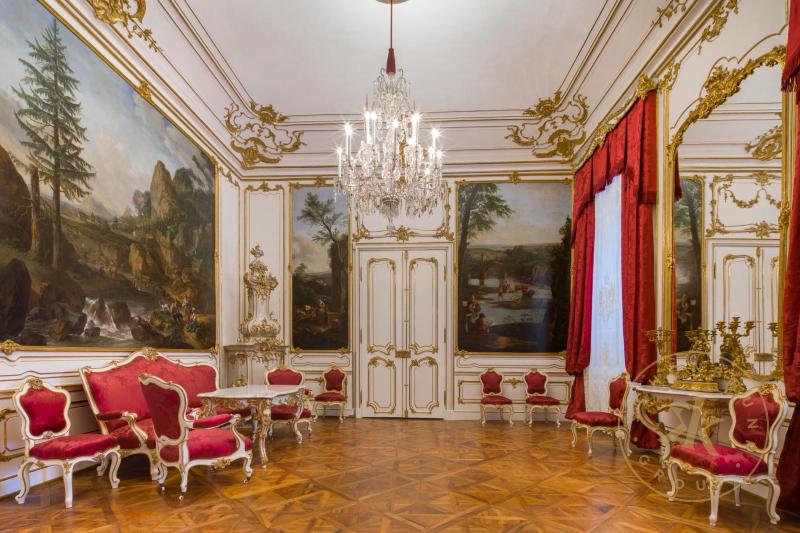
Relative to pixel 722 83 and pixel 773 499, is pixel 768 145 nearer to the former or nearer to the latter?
pixel 722 83

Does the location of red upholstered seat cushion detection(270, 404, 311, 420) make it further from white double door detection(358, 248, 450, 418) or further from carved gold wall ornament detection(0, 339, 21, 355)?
carved gold wall ornament detection(0, 339, 21, 355)

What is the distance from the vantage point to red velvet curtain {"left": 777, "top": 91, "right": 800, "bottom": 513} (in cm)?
342

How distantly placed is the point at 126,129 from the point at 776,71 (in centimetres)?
624

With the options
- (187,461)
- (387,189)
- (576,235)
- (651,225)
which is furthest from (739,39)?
(187,461)

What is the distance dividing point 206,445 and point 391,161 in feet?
10.8

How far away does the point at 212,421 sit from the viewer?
5305mm

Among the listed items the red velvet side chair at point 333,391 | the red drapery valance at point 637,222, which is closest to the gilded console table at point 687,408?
the red drapery valance at point 637,222

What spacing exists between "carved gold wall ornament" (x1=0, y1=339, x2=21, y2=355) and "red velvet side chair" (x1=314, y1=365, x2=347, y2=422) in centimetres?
487

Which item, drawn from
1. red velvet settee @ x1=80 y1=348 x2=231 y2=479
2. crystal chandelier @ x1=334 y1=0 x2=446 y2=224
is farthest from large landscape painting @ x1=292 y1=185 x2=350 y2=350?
crystal chandelier @ x1=334 y1=0 x2=446 y2=224

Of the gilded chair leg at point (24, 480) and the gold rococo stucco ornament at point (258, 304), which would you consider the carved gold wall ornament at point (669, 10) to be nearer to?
the gold rococo stucco ornament at point (258, 304)

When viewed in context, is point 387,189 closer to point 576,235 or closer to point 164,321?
point 164,321

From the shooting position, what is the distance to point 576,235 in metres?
8.56

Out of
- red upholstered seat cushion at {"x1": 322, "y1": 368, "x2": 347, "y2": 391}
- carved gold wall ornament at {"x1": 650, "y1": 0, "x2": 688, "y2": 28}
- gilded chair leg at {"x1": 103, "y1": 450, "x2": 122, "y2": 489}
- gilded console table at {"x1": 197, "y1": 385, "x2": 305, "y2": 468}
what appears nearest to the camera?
gilded chair leg at {"x1": 103, "y1": 450, "x2": 122, "y2": 489}

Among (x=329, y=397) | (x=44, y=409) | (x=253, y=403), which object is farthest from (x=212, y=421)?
(x=329, y=397)
